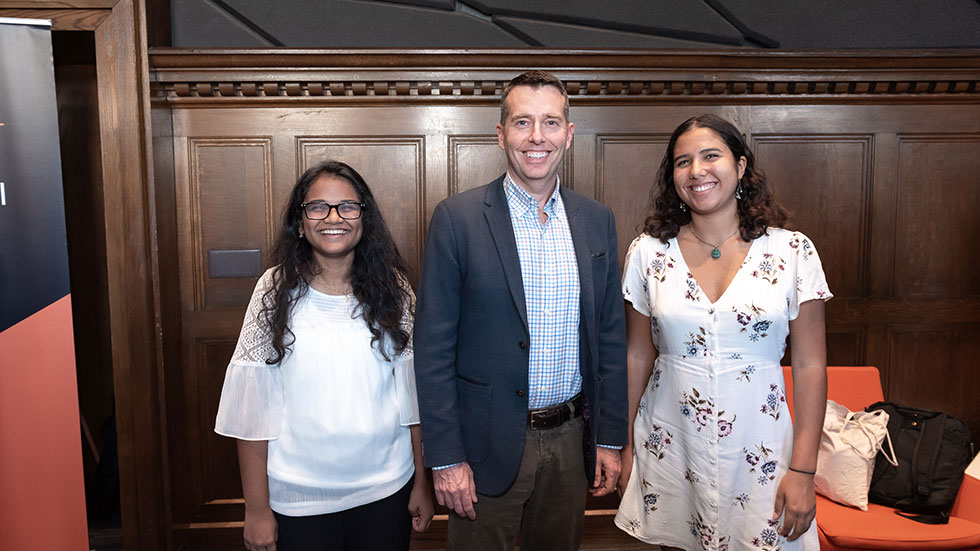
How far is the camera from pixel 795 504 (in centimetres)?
150

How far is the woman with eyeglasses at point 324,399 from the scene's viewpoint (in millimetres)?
1495

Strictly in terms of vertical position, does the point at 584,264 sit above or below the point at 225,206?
below

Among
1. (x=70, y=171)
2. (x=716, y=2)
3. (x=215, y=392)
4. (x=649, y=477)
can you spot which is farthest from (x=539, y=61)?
(x=70, y=171)

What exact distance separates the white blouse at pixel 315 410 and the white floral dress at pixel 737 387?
74cm

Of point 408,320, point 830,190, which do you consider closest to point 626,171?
point 830,190

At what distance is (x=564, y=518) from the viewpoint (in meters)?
1.62

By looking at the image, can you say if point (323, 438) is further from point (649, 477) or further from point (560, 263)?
point (649, 477)

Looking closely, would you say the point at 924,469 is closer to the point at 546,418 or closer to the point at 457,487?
the point at 546,418

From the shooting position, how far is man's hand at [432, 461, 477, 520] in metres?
1.49

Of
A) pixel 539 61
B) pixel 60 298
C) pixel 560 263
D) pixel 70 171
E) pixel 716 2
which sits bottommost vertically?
pixel 60 298

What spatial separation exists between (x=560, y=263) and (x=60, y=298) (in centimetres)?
191

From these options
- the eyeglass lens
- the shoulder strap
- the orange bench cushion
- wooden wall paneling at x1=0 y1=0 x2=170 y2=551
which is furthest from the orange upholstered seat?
wooden wall paneling at x1=0 y1=0 x2=170 y2=551

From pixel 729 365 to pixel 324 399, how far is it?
3.19 feet

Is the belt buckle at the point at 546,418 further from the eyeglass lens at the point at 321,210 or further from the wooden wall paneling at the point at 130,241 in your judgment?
the wooden wall paneling at the point at 130,241
